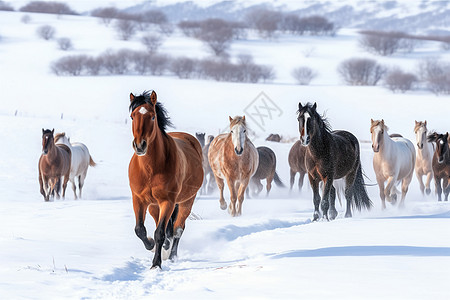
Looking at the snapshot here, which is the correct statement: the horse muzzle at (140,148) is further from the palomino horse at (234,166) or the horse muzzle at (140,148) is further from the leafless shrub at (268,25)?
the leafless shrub at (268,25)

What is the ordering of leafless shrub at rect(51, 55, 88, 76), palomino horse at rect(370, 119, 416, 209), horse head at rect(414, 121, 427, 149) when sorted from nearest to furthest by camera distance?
1. palomino horse at rect(370, 119, 416, 209)
2. horse head at rect(414, 121, 427, 149)
3. leafless shrub at rect(51, 55, 88, 76)

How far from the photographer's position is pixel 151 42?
98.8 meters

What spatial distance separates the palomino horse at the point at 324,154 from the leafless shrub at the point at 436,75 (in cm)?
5845

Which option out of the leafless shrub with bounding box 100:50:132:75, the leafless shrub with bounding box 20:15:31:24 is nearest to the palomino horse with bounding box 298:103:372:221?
the leafless shrub with bounding box 100:50:132:75

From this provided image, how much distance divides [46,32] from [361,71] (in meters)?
46.0

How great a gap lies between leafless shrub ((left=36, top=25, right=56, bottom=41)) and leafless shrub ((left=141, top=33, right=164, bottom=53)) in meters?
13.4

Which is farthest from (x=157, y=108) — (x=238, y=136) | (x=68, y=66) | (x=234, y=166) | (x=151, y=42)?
(x=151, y=42)

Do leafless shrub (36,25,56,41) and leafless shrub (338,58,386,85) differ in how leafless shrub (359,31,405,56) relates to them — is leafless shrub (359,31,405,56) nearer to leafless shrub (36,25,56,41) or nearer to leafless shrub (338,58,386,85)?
leafless shrub (338,58,386,85)

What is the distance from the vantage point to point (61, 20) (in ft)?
364

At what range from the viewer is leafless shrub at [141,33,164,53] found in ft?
313

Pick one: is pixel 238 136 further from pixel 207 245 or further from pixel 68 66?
pixel 68 66

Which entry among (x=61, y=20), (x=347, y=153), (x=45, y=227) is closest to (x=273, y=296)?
(x=45, y=227)

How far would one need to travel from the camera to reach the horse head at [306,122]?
379 inches

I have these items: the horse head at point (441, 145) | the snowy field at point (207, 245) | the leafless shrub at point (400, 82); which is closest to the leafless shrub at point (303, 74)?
the leafless shrub at point (400, 82)
